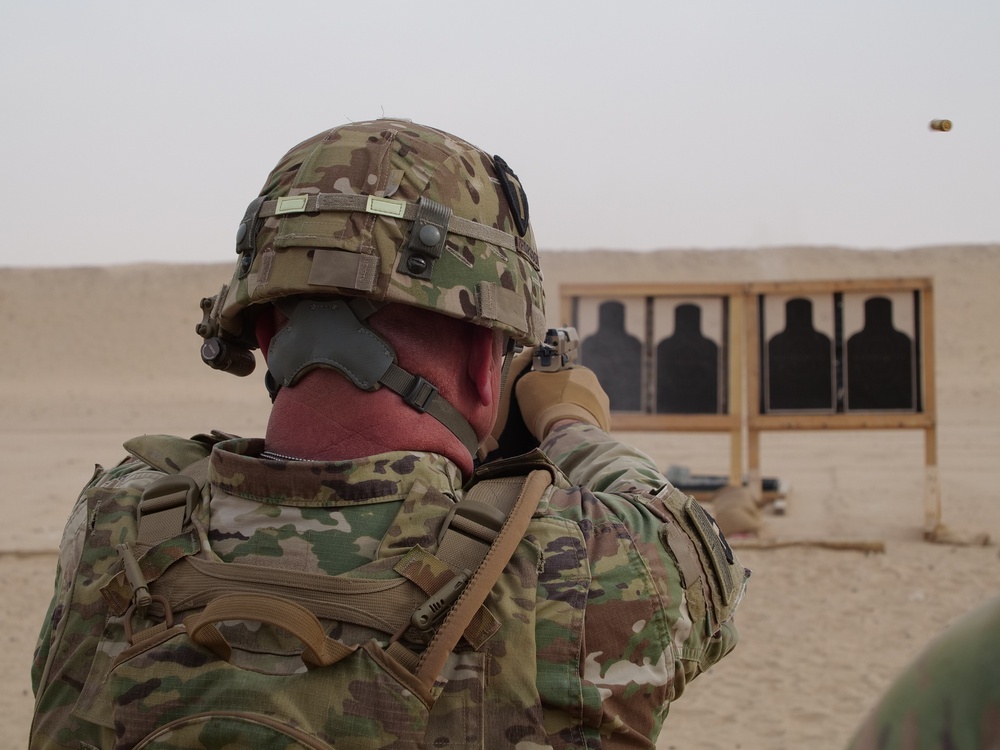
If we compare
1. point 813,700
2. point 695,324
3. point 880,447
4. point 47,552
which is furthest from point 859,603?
point 880,447

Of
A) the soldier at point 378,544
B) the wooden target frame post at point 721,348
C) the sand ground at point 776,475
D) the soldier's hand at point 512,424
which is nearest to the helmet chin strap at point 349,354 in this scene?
the soldier at point 378,544

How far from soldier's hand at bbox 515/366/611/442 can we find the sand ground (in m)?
2.12

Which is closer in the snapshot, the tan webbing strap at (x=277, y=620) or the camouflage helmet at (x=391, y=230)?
the tan webbing strap at (x=277, y=620)

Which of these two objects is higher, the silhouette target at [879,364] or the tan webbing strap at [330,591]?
the silhouette target at [879,364]

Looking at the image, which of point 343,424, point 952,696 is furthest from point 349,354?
point 952,696

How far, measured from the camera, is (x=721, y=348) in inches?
359

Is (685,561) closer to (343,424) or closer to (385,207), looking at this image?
(343,424)

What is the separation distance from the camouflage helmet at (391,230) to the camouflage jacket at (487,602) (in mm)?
281

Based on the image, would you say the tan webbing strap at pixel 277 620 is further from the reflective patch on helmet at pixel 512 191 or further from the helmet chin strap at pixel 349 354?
the reflective patch on helmet at pixel 512 191

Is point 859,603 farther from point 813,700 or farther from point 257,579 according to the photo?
point 257,579

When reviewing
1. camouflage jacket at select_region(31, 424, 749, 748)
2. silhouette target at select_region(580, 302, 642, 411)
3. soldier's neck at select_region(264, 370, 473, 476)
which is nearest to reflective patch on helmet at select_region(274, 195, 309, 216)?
soldier's neck at select_region(264, 370, 473, 476)

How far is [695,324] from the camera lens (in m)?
9.24

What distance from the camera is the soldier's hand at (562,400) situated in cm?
234

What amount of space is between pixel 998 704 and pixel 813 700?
4398mm
